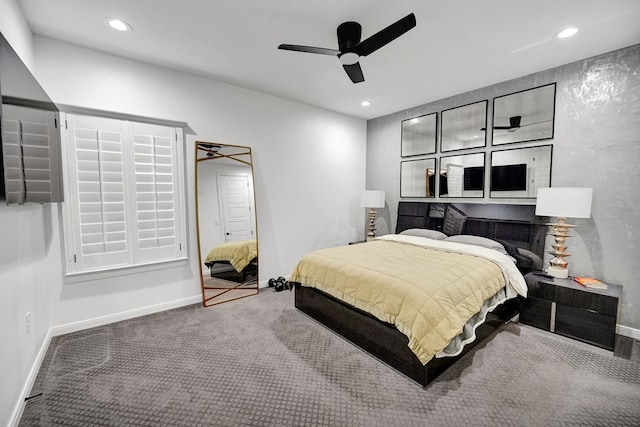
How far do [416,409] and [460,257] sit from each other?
5.34ft

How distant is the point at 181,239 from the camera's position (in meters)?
3.31

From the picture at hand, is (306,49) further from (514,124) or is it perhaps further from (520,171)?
(520,171)

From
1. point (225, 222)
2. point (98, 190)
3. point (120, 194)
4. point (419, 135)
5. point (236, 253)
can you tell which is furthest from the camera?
point (419, 135)

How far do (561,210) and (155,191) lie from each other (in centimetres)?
438

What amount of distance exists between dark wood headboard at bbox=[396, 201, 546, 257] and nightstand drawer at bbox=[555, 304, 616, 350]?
0.75 metres

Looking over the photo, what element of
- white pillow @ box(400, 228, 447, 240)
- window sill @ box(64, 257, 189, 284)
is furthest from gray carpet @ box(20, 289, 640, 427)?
white pillow @ box(400, 228, 447, 240)

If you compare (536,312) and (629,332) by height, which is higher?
(536,312)

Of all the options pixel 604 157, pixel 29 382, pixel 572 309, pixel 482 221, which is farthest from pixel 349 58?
pixel 29 382

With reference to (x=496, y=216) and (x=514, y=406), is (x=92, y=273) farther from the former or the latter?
(x=496, y=216)

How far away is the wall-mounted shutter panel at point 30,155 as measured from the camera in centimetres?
158

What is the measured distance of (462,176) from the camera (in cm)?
396

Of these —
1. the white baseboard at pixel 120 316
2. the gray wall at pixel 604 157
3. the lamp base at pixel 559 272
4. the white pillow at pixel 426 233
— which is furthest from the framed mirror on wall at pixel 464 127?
the white baseboard at pixel 120 316

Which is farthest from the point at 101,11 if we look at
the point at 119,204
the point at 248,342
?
the point at 248,342

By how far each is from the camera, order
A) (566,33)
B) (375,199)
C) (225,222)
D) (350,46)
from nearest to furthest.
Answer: (350,46) → (566,33) → (225,222) → (375,199)
